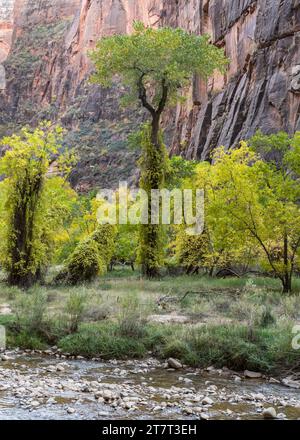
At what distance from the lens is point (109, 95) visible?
78812mm

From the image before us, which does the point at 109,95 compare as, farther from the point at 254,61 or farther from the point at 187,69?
the point at 187,69

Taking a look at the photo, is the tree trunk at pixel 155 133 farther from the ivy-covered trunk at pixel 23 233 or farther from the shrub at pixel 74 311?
the shrub at pixel 74 311

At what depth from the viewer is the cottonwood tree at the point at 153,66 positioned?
23031mm

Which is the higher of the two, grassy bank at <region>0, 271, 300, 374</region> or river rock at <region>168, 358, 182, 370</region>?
grassy bank at <region>0, 271, 300, 374</region>

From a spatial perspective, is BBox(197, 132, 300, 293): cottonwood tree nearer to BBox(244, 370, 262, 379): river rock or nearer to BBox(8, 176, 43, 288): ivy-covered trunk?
BBox(8, 176, 43, 288): ivy-covered trunk

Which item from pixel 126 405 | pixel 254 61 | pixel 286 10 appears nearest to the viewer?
pixel 126 405

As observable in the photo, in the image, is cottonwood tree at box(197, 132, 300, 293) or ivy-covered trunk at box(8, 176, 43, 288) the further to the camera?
ivy-covered trunk at box(8, 176, 43, 288)

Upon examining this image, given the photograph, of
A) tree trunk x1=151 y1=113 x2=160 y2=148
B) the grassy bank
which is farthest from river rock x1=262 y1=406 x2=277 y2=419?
tree trunk x1=151 y1=113 x2=160 y2=148

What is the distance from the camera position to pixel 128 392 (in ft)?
25.3

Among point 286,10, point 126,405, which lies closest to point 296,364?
point 126,405

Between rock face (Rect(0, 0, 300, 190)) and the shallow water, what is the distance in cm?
2756

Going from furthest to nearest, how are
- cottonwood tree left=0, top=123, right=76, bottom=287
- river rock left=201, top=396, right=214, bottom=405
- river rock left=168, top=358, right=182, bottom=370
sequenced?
1. cottonwood tree left=0, top=123, right=76, bottom=287
2. river rock left=168, top=358, right=182, bottom=370
3. river rock left=201, top=396, right=214, bottom=405

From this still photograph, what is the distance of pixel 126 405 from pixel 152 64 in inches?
762

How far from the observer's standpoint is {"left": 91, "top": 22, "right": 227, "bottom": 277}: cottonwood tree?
23.0 meters
